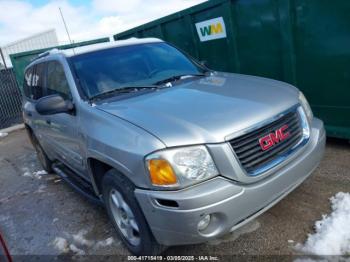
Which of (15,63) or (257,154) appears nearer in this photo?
(257,154)

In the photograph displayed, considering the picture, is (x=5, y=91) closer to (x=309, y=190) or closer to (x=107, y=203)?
(x=107, y=203)

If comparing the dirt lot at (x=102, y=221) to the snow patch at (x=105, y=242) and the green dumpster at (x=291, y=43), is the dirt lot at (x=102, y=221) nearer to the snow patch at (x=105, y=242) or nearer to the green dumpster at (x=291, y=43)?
the snow patch at (x=105, y=242)

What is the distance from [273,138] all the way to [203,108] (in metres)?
0.59

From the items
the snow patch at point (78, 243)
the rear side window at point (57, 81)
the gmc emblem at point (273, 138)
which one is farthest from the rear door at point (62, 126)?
the gmc emblem at point (273, 138)

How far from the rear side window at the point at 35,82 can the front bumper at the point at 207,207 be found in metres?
2.80

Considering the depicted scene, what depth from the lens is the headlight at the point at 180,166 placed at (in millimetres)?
2352

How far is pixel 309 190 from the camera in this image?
365 centimetres

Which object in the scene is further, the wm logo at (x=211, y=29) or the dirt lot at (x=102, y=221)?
the wm logo at (x=211, y=29)

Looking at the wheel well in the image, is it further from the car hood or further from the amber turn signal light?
the amber turn signal light

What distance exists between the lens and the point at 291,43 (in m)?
4.72

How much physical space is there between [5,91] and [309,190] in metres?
11.0

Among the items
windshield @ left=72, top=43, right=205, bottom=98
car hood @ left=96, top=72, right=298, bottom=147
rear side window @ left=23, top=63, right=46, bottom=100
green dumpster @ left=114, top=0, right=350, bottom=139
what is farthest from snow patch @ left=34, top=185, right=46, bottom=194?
green dumpster @ left=114, top=0, right=350, bottom=139

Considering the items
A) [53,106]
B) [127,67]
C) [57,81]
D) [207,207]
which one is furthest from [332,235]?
[57,81]

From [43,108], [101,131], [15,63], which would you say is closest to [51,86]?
[43,108]
